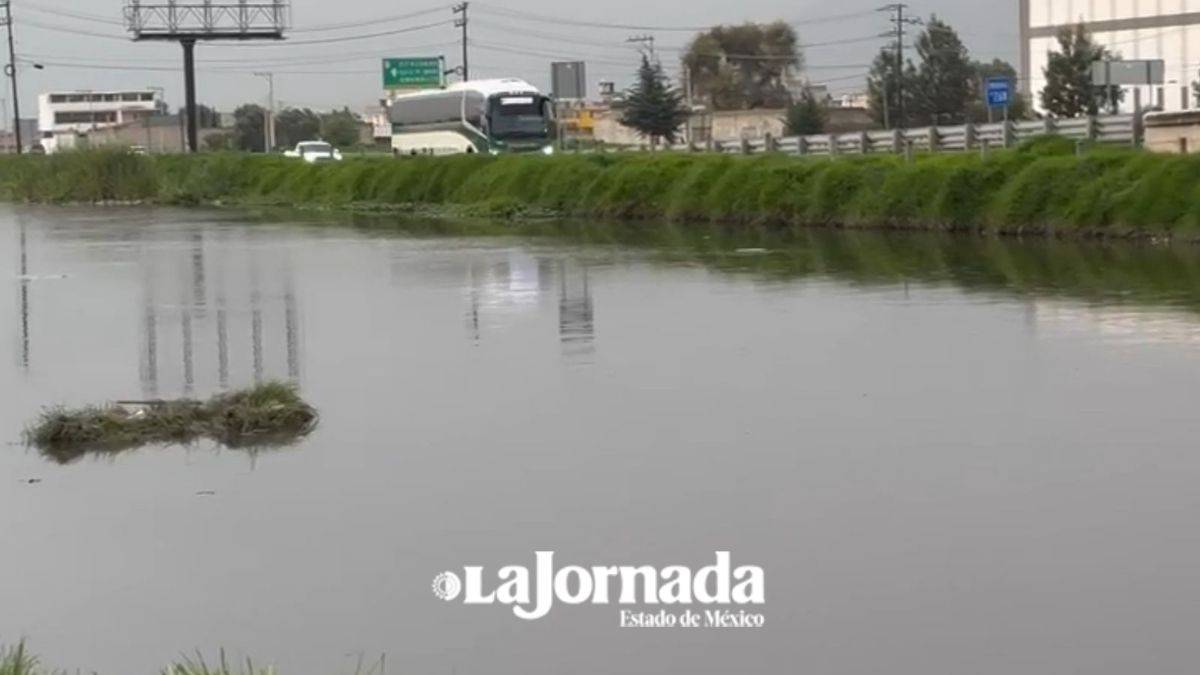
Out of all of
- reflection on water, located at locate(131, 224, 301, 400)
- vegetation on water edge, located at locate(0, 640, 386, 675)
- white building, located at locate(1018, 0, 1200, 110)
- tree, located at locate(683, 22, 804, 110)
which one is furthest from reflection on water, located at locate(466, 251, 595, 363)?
tree, located at locate(683, 22, 804, 110)

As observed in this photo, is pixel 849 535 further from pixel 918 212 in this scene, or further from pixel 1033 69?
pixel 1033 69

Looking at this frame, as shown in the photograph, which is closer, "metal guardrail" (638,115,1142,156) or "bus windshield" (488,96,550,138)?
"metal guardrail" (638,115,1142,156)

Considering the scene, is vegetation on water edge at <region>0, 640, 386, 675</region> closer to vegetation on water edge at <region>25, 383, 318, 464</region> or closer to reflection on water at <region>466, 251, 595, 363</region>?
vegetation on water edge at <region>25, 383, 318, 464</region>

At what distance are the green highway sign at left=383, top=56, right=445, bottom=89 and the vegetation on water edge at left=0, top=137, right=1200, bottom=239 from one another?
1000 inches

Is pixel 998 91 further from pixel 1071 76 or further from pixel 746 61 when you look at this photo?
pixel 746 61

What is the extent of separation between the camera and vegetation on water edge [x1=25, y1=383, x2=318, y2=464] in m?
17.0

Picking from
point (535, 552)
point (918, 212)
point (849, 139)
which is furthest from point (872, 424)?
point (849, 139)

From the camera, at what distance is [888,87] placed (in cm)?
9506

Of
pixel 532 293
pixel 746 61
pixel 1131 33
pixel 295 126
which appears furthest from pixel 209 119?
pixel 532 293

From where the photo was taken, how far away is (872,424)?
55.9 feet

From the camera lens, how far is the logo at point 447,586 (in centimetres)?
1170

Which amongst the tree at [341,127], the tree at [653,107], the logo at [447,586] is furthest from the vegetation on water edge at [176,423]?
the tree at [341,127]

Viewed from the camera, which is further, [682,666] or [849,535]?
[849,535]

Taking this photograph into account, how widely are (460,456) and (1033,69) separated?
7370 centimetres
